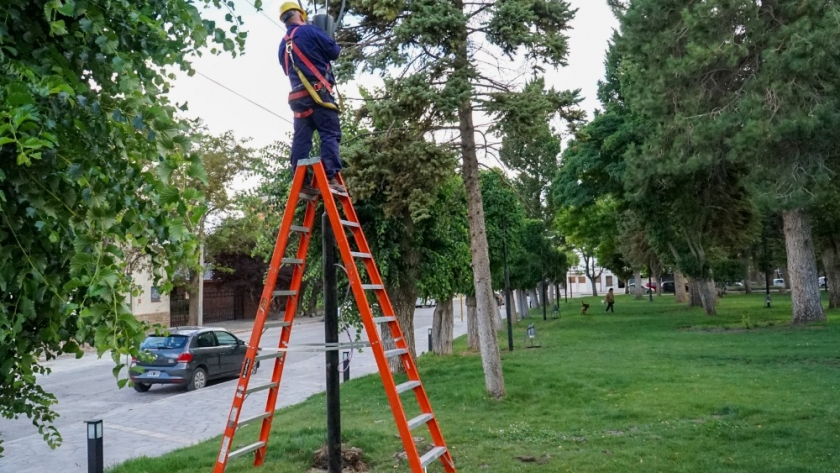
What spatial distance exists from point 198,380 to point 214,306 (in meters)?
31.7

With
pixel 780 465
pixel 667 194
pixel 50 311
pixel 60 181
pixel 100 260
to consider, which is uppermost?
pixel 667 194

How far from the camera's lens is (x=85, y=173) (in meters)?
2.43

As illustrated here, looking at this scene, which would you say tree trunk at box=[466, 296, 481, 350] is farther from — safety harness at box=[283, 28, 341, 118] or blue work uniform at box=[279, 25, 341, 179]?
safety harness at box=[283, 28, 341, 118]

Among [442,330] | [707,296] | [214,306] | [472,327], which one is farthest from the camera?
[214,306]

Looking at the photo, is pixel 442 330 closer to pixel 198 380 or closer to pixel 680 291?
pixel 198 380

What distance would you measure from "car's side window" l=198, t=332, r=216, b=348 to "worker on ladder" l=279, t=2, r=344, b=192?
1266cm

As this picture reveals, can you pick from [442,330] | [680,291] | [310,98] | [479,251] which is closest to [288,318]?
[310,98]

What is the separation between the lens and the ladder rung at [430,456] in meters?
5.21

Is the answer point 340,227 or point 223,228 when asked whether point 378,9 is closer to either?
point 340,227

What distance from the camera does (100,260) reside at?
2471mm

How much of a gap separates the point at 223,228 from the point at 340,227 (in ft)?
101

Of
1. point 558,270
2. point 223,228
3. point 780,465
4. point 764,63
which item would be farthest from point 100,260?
point 558,270

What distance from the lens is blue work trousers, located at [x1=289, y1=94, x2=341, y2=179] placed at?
5.75m

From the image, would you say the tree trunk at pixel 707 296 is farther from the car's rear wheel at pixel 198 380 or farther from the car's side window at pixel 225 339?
the car's rear wheel at pixel 198 380
